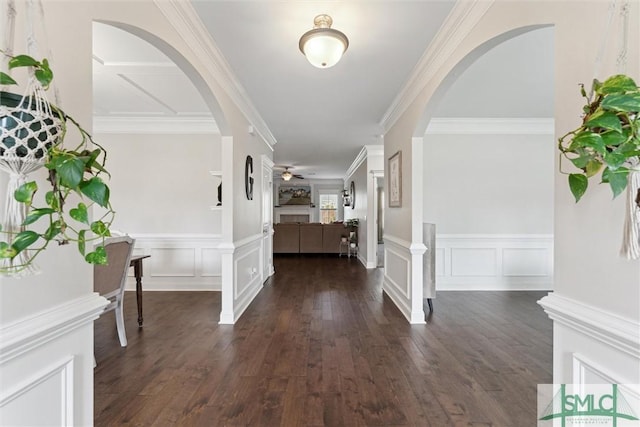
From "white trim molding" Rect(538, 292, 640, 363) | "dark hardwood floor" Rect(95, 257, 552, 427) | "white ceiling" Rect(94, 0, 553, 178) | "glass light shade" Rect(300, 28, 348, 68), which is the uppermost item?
"white ceiling" Rect(94, 0, 553, 178)

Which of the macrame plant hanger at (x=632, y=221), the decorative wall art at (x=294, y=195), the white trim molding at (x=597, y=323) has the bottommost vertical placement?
the white trim molding at (x=597, y=323)

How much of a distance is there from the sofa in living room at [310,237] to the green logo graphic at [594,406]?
7.10 m

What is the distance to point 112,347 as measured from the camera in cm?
257

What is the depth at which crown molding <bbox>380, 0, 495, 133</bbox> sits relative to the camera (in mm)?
1872

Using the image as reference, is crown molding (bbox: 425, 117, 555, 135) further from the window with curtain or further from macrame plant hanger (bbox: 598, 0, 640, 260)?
the window with curtain

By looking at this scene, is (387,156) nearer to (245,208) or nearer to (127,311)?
(245,208)

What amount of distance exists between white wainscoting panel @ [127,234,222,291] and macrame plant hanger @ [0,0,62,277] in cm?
370

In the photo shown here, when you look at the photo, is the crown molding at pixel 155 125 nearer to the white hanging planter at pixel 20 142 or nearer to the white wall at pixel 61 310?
the white wall at pixel 61 310

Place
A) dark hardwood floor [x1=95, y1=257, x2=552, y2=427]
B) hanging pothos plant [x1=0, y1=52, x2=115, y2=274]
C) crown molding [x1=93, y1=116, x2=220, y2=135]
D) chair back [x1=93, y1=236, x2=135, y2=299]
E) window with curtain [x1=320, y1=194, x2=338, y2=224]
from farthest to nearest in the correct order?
window with curtain [x1=320, y1=194, x2=338, y2=224] → crown molding [x1=93, y1=116, x2=220, y2=135] → chair back [x1=93, y1=236, x2=135, y2=299] → dark hardwood floor [x1=95, y1=257, x2=552, y2=427] → hanging pothos plant [x1=0, y1=52, x2=115, y2=274]

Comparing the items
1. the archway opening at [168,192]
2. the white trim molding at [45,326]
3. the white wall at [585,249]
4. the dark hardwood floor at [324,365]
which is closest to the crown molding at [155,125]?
the archway opening at [168,192]

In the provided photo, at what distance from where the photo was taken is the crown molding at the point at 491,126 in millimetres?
4297

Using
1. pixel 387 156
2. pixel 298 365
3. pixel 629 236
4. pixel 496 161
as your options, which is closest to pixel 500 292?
pixel 496 161

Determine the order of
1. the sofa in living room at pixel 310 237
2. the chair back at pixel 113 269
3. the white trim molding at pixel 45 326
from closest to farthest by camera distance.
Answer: the white trim molding at pixel 45 326
the chair back at pixel 113 269
the sofa in living room at pixel 310 237

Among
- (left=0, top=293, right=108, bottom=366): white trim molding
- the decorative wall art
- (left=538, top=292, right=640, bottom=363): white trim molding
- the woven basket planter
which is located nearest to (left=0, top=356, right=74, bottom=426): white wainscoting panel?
(left=0, top=293, right=108, bottom=366): white trim molding
